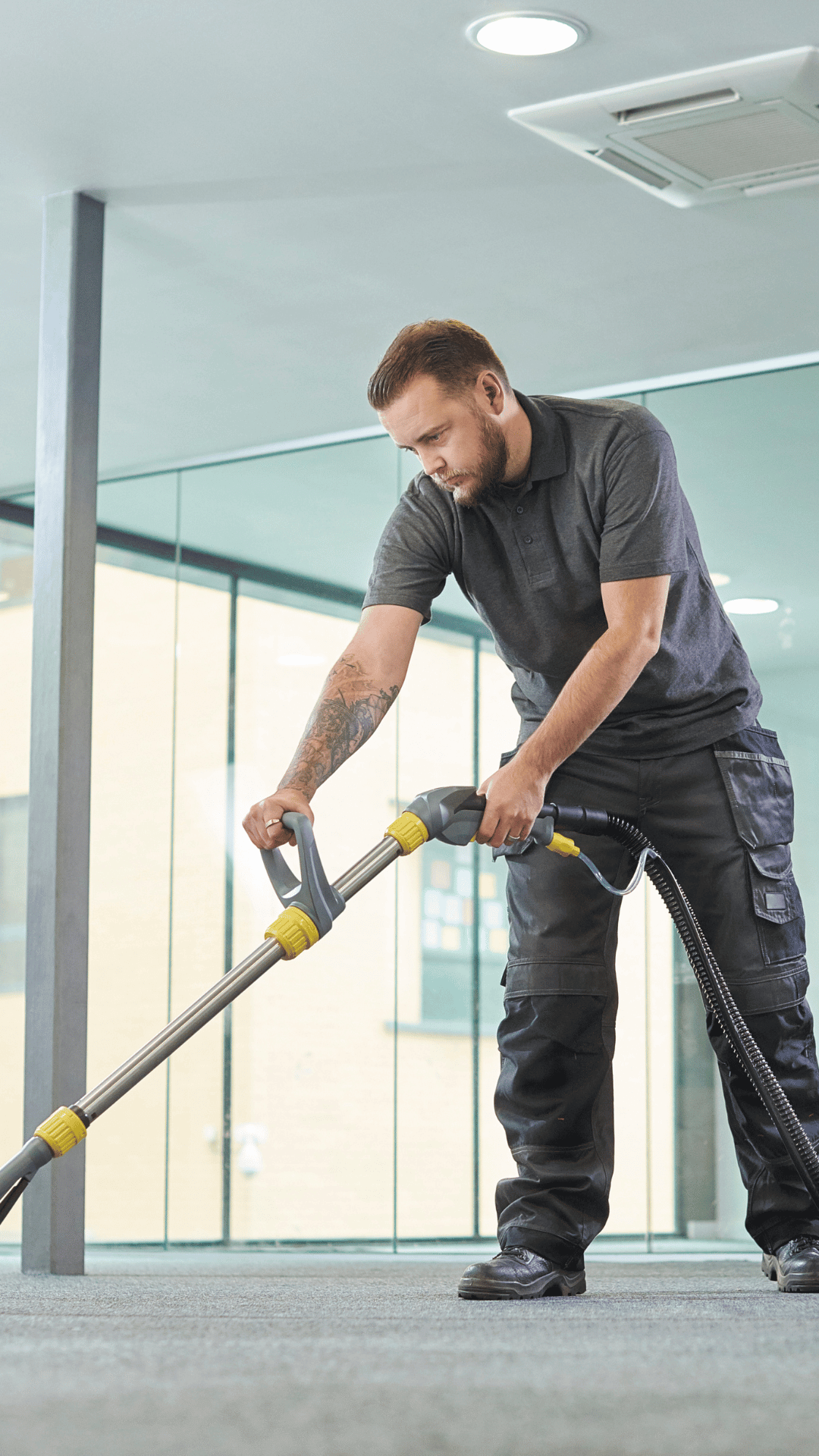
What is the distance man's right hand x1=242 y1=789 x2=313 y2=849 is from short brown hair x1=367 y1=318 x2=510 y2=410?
1.86 feet

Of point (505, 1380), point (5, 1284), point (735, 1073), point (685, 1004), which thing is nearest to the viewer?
point (505, 1380)

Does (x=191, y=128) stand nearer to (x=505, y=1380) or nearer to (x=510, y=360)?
(x=510, y=360)

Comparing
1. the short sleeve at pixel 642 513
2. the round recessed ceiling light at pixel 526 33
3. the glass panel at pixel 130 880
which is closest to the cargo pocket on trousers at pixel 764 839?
the short sleeve at pixel 642 513

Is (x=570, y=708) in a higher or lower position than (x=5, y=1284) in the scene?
higher

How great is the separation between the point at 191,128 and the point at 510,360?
132 cm

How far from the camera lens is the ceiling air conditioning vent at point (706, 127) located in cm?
314

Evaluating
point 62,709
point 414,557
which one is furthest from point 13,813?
point 414,557

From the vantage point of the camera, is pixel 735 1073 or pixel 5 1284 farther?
pixel 5 1284

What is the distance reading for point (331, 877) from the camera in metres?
4.85

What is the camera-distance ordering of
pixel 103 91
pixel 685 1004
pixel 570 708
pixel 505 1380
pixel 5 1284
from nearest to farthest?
pixel 505 1380 → pixel 570 708 → pixel 5 1284 → pixel 103 91 → pixel 685 1004

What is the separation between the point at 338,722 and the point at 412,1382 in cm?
130

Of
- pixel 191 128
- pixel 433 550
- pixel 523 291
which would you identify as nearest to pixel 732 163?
pixel 523 291

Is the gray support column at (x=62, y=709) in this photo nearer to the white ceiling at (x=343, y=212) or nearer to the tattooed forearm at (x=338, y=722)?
the white ceiling at (x=343, y=212)

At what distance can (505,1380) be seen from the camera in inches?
41.1
